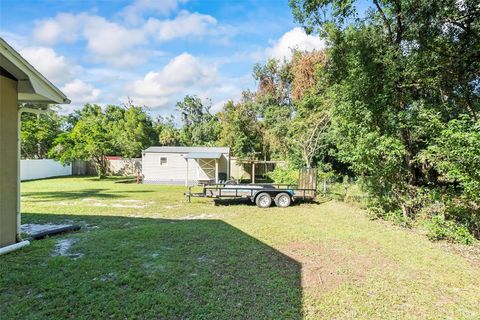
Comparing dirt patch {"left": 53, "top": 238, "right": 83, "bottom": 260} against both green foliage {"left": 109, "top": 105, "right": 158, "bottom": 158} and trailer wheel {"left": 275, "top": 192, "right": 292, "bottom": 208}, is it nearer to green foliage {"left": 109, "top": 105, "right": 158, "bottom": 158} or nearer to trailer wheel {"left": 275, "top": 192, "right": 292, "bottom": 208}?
trailer wheel {"left": 275, "top": 192, "right": 292, "bottom": 208}

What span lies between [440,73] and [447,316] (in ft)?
19.0

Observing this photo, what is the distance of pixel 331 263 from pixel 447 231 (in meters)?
3.18

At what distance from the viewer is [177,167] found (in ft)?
61.2

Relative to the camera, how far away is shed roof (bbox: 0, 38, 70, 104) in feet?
14.1

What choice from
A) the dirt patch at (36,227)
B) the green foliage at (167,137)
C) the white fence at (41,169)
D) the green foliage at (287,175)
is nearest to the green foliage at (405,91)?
the green foliage at (287,175)

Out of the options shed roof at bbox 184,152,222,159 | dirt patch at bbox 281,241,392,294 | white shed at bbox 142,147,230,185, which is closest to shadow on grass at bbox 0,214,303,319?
dirt patch at bbox 281,241,392,294

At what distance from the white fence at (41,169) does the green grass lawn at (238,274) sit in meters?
13.9

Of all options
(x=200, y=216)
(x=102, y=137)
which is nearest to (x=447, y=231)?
(x=200, y=216)

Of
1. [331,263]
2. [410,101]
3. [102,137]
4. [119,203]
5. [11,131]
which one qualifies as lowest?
[331,263]

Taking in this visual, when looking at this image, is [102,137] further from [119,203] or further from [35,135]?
[119,203]

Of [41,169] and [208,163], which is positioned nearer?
[208,163]

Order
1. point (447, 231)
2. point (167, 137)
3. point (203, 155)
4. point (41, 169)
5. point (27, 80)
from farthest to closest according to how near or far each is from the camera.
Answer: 1. point (167, 137)
2. point (41, 169)
3. point (203, 155)
4. point (447, 231)
5. point (27, 80)

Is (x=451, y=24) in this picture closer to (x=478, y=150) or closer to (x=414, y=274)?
(x=478, y=150)

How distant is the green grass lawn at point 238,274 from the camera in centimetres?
304
